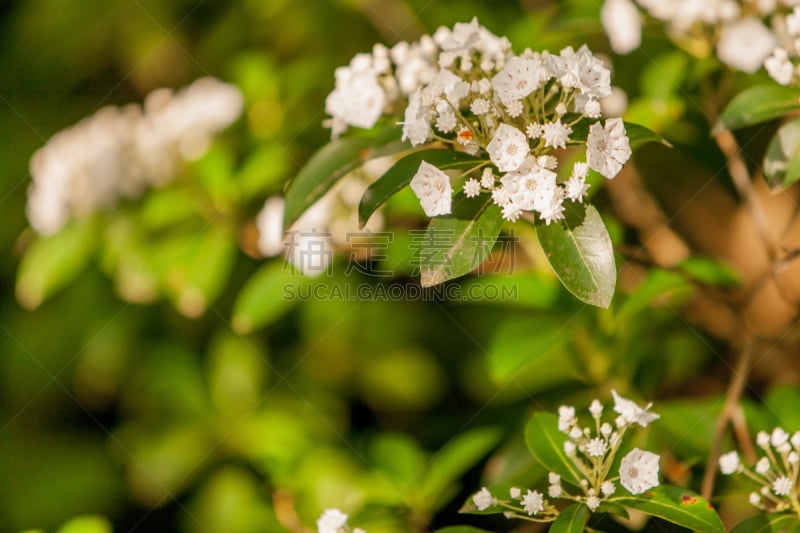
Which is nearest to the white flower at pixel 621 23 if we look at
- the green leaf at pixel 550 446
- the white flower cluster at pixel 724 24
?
the white flower cluster at pixel 724 24

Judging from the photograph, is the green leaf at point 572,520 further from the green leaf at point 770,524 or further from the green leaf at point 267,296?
the green leaf at point 267,296

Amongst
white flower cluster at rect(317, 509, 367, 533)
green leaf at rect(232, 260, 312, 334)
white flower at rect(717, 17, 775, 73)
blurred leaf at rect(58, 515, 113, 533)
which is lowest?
blurred leaf at rect(58, 515, 113, 533)

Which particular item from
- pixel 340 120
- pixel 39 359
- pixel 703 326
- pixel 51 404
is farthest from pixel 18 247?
pixel 703 326

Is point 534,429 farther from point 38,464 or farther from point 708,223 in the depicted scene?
point 38,464

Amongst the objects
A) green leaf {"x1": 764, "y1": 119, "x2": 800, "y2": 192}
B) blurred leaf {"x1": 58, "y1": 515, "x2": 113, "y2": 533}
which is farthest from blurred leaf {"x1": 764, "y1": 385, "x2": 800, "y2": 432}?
blurred leaf {"x1": 58, "y1": 515, "x2": 113, "y2": 533}

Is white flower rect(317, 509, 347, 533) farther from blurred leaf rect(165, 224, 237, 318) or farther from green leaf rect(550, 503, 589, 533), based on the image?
blurred leaf rect(165, 224, 237, 318)
